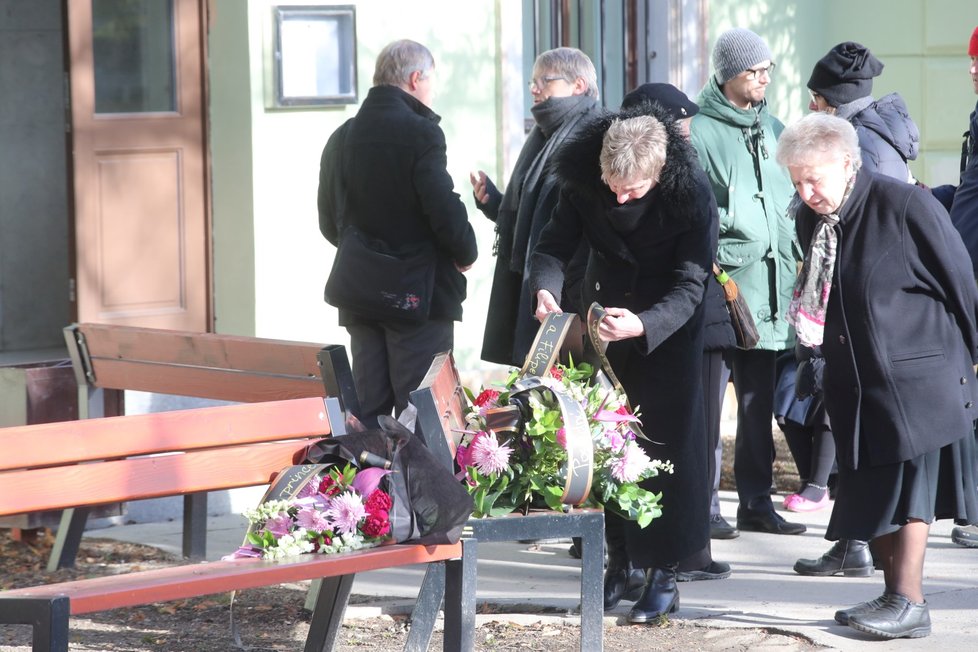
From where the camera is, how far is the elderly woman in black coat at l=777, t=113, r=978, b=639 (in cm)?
464

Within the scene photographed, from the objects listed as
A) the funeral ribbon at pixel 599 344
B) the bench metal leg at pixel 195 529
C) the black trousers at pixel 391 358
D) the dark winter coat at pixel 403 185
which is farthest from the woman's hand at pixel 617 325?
the bench metal leg at pixel 195 529

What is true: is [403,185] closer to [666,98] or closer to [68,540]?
[666,98]

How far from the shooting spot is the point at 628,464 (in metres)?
4.13

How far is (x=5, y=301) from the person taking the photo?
8.59 m

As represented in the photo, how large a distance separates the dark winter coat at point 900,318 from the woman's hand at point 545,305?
2.74ft

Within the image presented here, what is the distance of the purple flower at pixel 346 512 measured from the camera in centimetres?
368

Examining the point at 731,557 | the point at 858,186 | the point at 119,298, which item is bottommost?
the point at 731,557

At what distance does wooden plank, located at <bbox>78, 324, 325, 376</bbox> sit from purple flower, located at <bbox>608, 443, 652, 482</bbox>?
123 centimetres

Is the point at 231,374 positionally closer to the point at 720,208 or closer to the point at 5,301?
the point at 720,208

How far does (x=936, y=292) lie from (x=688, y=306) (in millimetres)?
728

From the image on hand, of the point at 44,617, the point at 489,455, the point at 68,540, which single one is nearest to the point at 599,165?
the point at 489,455

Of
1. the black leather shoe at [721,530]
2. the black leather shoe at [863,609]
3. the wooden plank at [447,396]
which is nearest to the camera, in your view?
the wooden plank at [447,396]

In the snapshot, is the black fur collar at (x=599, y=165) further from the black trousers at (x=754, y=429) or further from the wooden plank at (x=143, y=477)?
the black trousers at (x=754, y=429)

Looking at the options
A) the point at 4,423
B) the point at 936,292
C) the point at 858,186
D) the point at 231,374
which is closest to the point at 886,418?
the point at 936,292
